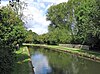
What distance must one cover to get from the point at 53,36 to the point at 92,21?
1925 inches

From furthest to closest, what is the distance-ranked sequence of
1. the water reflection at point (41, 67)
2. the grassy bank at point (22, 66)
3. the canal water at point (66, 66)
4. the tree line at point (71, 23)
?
the tree line at point (71, 23) < the water reflection at point (41, 67) < the canal water at point (66, 66) < the grassy bank at point (22, 66)

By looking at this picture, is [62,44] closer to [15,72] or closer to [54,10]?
[54,10]

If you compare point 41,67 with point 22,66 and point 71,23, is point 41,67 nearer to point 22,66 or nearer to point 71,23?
point 22,66

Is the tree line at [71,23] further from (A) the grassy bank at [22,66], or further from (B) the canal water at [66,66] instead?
(A) the grassy bank at [22,66]

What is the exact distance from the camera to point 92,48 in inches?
2415

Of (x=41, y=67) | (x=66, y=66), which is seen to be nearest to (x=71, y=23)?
(x=66, y=66)

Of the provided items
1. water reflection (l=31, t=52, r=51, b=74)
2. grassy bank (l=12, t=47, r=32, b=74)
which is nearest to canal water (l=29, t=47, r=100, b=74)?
water reflection (l=31, t=52, r=51, b=74)

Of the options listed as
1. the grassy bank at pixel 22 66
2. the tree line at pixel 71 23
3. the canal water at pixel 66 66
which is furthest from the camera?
the tree line at pixel 71 23

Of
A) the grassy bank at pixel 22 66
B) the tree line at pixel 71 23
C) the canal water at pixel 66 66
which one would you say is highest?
the tree line at pixel 71 23

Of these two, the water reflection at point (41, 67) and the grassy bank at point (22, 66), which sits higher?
the grassy bank at point (22, 66)

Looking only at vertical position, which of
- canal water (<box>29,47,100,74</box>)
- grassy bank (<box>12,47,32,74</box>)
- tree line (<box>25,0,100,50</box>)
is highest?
tree line (<box>25,0,100,50</box>)

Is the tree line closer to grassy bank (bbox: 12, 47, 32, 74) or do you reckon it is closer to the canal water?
the canal water

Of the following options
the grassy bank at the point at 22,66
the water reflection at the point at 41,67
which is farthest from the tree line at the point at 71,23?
the grassy bank at the point at 22,66

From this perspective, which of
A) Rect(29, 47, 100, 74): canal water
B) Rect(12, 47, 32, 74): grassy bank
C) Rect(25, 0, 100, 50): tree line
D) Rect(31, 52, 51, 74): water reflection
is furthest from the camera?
Rect(25, 0, 100, 50): tree line
